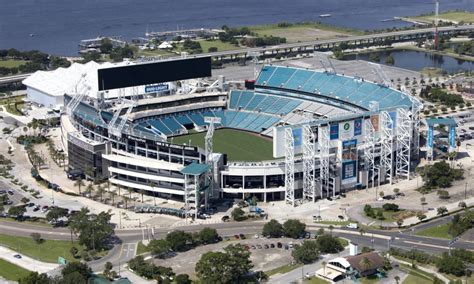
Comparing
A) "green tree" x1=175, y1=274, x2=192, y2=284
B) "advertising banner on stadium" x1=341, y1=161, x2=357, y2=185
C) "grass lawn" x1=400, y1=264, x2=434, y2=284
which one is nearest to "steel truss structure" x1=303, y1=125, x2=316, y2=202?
"advertising banner on stadium" x1=341, y1=161, x2=357, y2=185

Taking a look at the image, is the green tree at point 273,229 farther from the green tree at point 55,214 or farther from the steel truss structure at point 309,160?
the green tree at point 55,214

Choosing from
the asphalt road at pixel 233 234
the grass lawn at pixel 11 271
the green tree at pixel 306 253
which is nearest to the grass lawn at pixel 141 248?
the asphalt road at pixel 233 234

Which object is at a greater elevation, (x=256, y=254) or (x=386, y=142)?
(x=386, y=142)

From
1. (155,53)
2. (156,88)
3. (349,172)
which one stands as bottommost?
(349,172)

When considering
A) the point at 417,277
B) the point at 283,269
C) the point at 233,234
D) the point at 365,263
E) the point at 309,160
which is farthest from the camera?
the point at 309,160

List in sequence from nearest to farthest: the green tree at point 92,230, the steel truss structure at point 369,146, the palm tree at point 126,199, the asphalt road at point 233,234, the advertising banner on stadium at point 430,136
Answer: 1. the asphalt road at point 233,234
2. the green tree at point 92,230
3. the palm tree at point 126,199
4. the steel truss structure at point 369,146
5. the advertising banner on stadium at point 430,136

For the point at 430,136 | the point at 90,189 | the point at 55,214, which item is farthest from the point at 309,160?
the point at 55,214

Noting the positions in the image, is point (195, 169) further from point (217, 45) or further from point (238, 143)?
point (217, 45)
